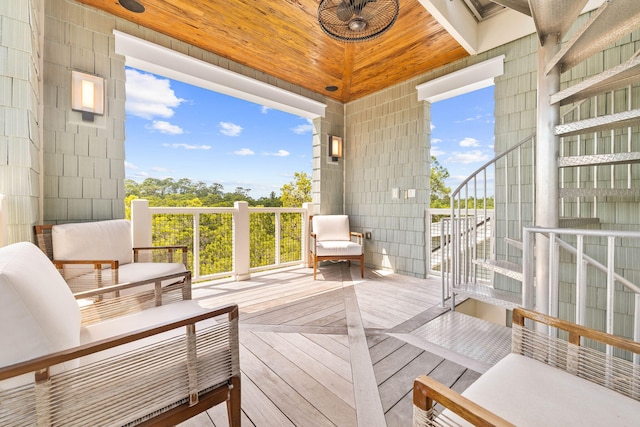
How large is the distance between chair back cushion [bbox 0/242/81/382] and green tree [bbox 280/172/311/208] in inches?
332

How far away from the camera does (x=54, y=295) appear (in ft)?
3.26

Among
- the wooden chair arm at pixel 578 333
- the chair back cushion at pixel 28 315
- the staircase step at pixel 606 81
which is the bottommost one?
the wooden chair arm at pixel 578 333

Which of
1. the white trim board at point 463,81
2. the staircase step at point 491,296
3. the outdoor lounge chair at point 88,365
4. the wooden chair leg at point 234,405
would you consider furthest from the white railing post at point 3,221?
the white trim board at point 463,81

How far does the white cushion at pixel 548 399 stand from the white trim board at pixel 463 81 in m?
3.52

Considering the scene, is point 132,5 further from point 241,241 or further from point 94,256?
point 241,241

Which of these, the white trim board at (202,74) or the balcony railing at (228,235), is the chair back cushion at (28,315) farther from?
the white trim board at (202,74)

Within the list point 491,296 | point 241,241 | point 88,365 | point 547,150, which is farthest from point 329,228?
point 88,365

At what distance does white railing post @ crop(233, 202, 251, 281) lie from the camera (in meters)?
3.84

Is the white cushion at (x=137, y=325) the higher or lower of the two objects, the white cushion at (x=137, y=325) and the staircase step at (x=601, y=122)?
the lower

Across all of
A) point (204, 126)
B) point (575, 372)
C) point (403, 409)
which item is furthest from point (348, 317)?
point (204, 126)

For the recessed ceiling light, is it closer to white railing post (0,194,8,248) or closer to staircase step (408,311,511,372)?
white railing post (0,194,8,248)

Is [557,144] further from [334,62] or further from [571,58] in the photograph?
[334,62]

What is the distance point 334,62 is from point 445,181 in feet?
20.5

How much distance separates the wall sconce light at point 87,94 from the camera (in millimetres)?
2686
